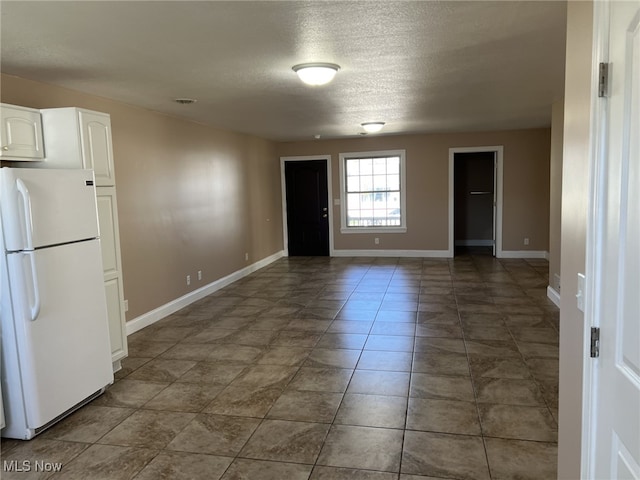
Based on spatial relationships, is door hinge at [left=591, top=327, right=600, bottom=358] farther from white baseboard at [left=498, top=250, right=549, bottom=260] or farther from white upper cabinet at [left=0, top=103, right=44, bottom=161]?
white baseboard at [left=498, top=250, right=549, bottom=260]

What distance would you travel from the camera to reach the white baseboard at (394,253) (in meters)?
8.77

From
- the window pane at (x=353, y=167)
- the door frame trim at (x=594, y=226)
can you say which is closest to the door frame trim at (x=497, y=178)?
the window pane at (x=353, y=167)

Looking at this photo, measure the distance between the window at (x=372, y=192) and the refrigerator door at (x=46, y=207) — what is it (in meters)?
6.35

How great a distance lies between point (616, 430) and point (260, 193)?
7382mm

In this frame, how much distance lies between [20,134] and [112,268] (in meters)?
1.17

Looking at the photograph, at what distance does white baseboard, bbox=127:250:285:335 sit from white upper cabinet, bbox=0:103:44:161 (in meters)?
2.08

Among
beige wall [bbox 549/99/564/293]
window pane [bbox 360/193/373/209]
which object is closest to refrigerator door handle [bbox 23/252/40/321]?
beige wall [bbox 549/99/564/293]

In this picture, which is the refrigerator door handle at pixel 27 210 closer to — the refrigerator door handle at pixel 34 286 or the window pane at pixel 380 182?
the refrigerator door handle at pixel 34 286

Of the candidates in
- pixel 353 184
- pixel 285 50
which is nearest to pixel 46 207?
pixel 285 50

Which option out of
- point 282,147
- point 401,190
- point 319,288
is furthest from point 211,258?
point 401,190

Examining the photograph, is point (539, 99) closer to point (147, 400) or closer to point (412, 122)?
point (412, 122)

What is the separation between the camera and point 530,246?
831 cm

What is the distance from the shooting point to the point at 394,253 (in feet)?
29.5

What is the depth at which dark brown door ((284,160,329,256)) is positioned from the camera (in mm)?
9148
